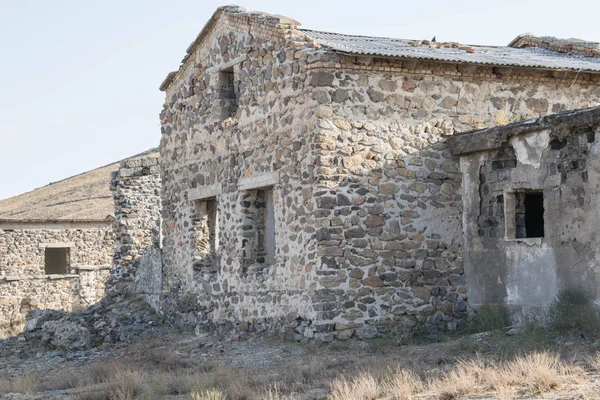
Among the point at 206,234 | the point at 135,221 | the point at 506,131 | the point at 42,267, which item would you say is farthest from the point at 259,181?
the point at 42,267

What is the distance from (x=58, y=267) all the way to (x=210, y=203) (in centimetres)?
1860

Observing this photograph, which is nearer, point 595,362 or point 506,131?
point 595,362

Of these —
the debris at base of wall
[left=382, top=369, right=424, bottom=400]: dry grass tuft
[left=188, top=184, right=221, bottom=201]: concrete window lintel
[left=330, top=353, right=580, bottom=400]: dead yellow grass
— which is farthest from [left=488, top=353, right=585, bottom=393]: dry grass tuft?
the debris at base of wall

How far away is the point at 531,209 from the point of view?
1471 cm

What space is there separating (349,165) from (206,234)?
4672 mm

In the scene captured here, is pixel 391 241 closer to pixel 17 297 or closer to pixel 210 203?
pixel 210 203

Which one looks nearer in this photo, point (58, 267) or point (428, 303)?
point (428, 303)

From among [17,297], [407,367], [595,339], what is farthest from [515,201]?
[17,297]

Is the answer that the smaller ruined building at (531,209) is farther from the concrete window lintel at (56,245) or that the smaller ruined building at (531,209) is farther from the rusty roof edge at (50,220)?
the concrete window lintel at (56,245)

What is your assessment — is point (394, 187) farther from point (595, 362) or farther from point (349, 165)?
point (595, 362)

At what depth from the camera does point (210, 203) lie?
1811 centimetres

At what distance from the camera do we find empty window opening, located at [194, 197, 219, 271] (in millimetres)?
18000

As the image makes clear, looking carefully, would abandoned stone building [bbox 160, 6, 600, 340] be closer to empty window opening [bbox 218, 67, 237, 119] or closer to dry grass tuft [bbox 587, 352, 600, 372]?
empty window opening [bbox 218, 67, 237, 119]

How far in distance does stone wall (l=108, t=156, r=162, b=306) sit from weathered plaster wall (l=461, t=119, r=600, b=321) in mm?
8562
